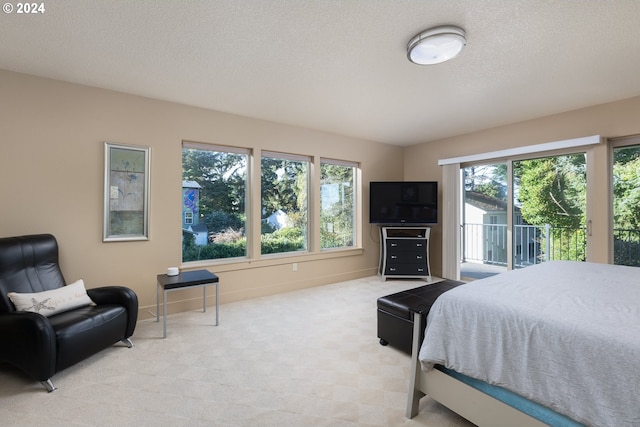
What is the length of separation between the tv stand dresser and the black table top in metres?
2.95

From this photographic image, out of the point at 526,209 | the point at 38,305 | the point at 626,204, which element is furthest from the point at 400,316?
the point at 626,204

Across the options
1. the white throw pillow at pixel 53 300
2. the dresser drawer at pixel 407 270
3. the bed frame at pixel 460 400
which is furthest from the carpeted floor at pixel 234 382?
the dresser drawer at pixel 407 270

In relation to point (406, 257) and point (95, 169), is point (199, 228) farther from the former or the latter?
point (406, 257)

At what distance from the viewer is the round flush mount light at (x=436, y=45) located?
1.99 m

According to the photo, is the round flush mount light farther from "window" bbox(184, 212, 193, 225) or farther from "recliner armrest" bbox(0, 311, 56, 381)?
"recliner armrest" bbox(0, 311, 56, 381)

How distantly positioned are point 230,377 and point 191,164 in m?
2.61

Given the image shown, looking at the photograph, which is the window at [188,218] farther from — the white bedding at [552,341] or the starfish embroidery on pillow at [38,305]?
the white bedding at [552,341]

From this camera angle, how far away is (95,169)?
296cm

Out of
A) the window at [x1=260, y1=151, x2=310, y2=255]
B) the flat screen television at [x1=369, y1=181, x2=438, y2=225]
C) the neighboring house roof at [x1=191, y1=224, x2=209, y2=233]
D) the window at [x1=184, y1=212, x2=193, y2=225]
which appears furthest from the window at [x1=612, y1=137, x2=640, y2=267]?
the window at [x1=184, y1=212, x2=193, y2=225]

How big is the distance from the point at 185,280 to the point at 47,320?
107 cm

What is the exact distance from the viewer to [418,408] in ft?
5.65

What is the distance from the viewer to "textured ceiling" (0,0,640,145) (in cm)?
183

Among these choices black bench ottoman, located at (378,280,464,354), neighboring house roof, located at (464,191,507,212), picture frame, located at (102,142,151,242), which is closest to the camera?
black bench ottoman, located at (378,280,464,354)

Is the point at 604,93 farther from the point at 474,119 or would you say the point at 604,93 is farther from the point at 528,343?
the point at 528,343
